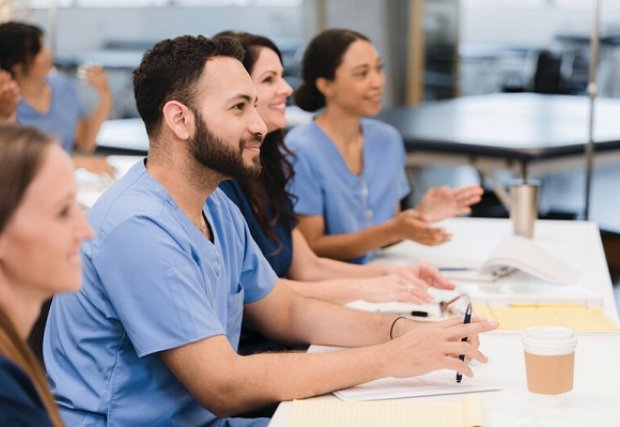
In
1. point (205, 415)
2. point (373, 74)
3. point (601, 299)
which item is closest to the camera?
point (205, 415)

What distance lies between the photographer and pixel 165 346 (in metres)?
1.48

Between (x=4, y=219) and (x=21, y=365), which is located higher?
(x=4, y=219)

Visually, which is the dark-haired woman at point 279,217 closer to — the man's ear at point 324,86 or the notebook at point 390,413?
the man's ear at point 324,86

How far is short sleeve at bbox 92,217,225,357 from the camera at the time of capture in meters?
1.48

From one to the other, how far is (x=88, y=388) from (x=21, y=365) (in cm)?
57

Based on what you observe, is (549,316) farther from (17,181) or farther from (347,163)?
(17,181)

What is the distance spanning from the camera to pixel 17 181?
969 mm

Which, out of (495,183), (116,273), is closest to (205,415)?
(116,273)

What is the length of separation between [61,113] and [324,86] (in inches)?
75.5

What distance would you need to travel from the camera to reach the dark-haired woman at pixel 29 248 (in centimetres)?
97

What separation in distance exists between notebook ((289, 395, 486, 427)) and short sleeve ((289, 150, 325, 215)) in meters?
1.28

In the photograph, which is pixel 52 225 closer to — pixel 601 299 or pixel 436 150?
pixel 601 299

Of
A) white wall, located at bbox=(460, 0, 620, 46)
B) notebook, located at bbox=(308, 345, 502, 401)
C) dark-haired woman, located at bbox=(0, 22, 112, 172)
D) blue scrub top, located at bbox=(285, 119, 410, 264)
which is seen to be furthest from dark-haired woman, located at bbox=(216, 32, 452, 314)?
white wall, located at bbox=(460, 0, 620, 46)

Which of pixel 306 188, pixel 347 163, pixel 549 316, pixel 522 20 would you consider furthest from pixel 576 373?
pixel 522 20
